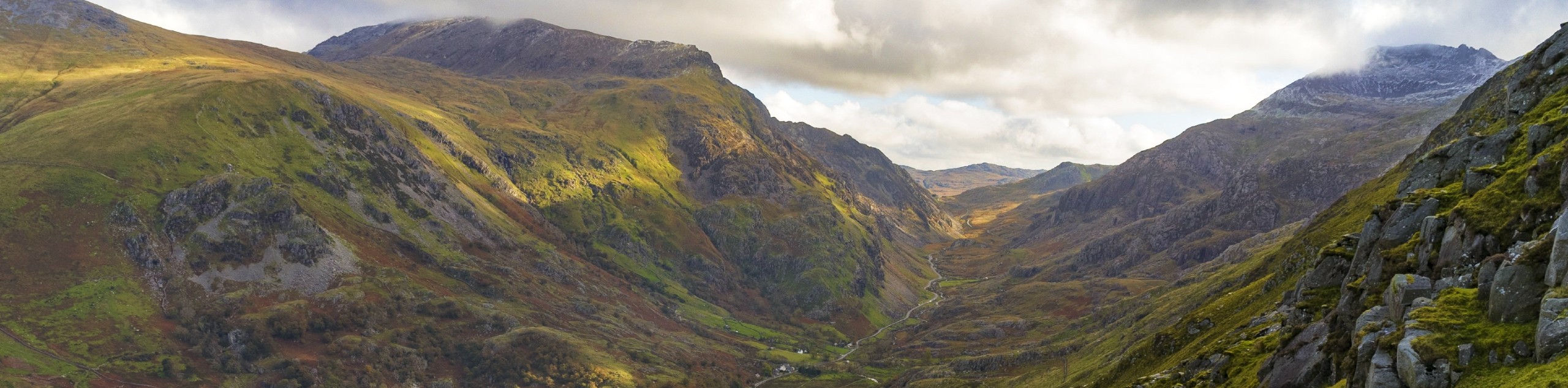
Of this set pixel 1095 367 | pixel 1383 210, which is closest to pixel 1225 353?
pixel 1383 210

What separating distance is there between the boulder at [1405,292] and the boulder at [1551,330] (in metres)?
9.60

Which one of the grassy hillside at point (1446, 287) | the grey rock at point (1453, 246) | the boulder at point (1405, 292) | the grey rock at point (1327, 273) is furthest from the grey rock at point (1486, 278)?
the grey rock at point (1327, 273)

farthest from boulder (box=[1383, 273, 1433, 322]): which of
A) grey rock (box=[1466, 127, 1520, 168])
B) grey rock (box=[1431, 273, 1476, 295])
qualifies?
grey rock (box=[1466, 127, 1520, 168])

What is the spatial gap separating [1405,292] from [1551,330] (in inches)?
464

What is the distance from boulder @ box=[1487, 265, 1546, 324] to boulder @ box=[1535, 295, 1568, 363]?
10.1ft

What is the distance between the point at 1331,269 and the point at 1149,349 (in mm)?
57165

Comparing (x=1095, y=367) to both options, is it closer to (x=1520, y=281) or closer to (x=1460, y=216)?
(x=1460, y=216)

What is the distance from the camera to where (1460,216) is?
49375mm

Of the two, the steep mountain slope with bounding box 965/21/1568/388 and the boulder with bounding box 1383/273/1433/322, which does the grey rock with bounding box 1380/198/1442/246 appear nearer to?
the steep mountain slope with bounding box 965/21/1568/388

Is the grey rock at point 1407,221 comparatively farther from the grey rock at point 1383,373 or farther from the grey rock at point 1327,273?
the grey rock at point 1383,373

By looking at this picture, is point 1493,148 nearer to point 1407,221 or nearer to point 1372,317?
point 1407,221

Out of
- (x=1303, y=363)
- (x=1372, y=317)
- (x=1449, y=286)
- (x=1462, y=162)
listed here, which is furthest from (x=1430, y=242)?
(x=1462, y=162)

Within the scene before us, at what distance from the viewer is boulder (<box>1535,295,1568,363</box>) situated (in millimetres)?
33219

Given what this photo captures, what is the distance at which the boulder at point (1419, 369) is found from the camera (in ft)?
121
